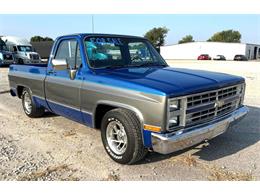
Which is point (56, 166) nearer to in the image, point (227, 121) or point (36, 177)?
point (36, 177)

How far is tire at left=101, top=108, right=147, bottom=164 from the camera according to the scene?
3.68 meters

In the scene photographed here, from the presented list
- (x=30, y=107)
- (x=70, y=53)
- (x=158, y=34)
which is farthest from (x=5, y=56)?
(x=158, y=34)

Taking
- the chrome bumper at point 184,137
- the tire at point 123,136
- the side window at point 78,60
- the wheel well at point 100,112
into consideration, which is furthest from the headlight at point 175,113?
the side window at point 78,60

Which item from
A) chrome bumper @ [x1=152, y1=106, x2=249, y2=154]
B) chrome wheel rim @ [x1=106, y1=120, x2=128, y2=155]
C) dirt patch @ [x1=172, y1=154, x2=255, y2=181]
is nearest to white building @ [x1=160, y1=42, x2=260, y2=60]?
dirt patch @ [x1=172, y1=154, x2=255, y2=181]

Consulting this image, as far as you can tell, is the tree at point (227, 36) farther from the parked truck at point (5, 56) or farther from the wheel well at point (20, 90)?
the wheel well at point (20, 90)

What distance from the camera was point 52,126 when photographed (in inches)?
233

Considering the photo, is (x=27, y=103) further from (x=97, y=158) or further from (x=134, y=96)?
(x=134, y=96)

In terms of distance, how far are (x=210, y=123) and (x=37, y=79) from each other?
3761mm

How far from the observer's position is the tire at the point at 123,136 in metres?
3.68

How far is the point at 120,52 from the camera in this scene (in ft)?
16.3

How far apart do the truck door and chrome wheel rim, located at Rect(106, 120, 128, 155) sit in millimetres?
744

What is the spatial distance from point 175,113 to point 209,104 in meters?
0.66

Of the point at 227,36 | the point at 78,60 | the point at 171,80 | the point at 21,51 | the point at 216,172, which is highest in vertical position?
the point at 227,36

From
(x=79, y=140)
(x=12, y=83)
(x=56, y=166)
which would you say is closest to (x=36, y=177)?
(x=56, y=166)
